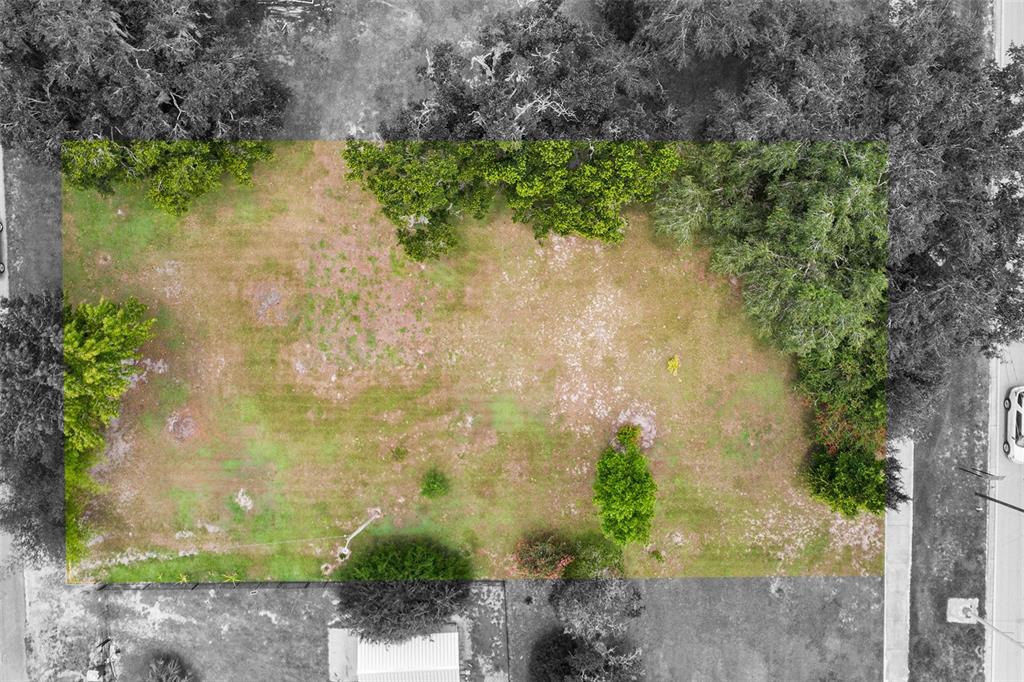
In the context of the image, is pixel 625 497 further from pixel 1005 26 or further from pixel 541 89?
pixel 1005 26

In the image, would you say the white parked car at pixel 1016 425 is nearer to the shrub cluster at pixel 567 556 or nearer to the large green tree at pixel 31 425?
the shrub cluster at pixel 567 556

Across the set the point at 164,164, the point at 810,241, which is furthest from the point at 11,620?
the point at 810,241

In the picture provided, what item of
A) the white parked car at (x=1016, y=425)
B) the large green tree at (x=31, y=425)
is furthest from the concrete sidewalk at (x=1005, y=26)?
the large green tree at (x=31, y=425)

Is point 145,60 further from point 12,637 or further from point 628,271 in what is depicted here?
point 12,637

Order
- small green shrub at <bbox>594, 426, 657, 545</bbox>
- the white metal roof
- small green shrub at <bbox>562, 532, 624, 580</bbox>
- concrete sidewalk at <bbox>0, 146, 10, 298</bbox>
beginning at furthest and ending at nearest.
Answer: concrete sidewalk at <bbox>0, 146, 10, 298</bbox>
small green shrub at <bbox>562, 532, 624, 580</bbox>
the white metal roof
small green shrub at <bbox>594, 426, 657, 545</bbox>

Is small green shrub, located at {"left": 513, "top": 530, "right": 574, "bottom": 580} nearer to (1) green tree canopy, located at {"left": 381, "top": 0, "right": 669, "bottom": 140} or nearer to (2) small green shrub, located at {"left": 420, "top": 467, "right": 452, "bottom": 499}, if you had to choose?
(2) small green shrub, located at {"left": 420, "top": 467, "right": 452, "bottom": 499}

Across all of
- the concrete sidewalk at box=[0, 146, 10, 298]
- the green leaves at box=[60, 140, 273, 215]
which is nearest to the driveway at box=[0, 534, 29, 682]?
the concrete sidewalk at box=[0, 146, 10, 298]
